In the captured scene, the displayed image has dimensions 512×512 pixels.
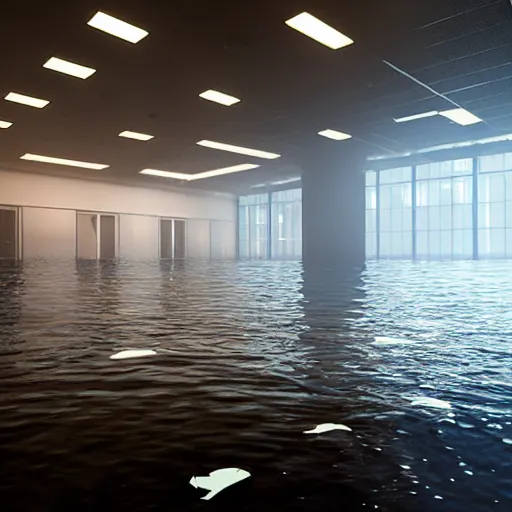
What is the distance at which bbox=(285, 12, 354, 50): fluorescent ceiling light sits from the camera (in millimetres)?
7743

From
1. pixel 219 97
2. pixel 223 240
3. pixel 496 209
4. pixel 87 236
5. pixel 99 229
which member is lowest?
pixel 223 240

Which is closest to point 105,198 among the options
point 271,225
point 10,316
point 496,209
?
point 271,225

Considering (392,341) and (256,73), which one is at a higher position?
(256,73)

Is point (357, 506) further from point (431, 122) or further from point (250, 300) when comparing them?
point (431, 122)

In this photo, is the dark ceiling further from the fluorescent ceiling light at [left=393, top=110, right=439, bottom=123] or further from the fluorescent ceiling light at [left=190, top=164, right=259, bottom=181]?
the fluorescent ceiling light at [left=190, top=164, right=259, bottom=181]

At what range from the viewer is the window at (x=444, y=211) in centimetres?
2548

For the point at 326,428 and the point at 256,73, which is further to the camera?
the point at 256,73

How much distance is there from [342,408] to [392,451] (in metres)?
0.33

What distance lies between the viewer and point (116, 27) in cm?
815

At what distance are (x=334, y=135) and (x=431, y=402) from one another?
15541mm

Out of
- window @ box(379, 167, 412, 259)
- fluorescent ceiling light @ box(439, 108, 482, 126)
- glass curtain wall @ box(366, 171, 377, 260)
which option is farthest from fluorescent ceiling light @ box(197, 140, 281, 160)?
window @ box(379, 167, 412, 259)

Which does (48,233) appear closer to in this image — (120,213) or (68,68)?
(120,213)

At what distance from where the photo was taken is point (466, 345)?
2473 mm

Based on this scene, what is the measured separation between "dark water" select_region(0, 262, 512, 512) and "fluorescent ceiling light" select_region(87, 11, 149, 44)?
253 inches
